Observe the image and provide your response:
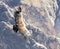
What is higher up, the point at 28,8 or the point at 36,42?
the point at 28,8

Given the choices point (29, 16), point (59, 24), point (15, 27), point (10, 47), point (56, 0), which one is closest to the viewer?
point (15, 27)

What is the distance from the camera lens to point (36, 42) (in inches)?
3017

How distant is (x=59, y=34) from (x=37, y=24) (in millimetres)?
7554

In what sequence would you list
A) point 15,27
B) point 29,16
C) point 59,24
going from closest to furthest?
1. point 15,27
2. point 29,16
3. point 59,24

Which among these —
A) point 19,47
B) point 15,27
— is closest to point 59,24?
point 19,47

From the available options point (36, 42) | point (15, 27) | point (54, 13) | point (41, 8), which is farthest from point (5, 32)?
point (15, 27)

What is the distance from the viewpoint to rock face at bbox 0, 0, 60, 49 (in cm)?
7256

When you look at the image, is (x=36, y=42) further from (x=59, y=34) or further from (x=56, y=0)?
(x=56, y=0)

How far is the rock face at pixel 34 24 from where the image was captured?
238 ft

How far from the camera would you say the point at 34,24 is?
82.0 m

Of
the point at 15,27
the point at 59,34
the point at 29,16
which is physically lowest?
the point at 59,34

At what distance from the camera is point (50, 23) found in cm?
8638

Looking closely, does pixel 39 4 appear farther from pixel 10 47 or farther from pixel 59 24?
pixel 10 47

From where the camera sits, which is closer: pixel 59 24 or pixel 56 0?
pixel 59 24
